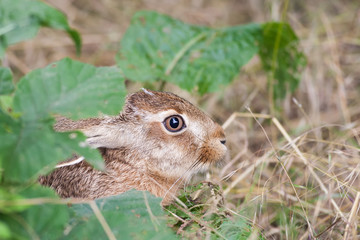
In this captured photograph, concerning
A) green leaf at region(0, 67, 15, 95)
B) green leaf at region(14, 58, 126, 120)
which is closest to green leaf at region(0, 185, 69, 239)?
green leaf at region(14, 58, 126, 120)

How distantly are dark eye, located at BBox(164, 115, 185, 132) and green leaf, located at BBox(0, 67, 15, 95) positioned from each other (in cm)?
104

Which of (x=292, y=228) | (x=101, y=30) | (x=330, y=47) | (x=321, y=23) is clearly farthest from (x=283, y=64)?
(x=101, y=30)

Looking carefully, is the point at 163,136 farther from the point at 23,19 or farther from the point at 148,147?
the point at 23,19

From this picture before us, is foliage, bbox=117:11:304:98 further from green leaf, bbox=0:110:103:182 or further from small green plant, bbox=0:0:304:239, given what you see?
green leaf, bbox=0:110:103:182

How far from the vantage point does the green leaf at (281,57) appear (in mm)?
4305

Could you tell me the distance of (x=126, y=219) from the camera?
6.24 feet

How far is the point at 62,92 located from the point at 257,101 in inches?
127

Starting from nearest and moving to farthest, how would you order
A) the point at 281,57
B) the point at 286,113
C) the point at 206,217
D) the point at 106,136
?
1. the point at 206,217
2. the point at 106,136
3. the point at 281,57
4. the point at 286,113

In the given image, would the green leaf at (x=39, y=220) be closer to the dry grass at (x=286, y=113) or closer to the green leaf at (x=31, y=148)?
the green leaf at (x=31, y=148)

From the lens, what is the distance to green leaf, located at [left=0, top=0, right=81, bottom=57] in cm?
324

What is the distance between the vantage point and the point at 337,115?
4578 mm

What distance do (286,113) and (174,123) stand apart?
2.06 m

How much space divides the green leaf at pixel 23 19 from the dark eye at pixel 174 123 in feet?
3.48

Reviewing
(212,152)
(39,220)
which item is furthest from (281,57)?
(39,220)
